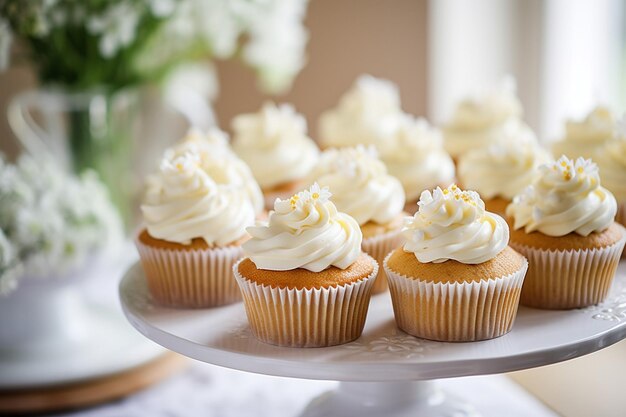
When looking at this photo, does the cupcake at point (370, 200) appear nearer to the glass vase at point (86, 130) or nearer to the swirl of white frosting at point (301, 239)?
the swirl of white frosting at point (301, 239)

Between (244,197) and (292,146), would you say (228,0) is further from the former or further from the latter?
(244,197)

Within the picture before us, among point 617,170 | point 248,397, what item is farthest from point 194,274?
point 617,170

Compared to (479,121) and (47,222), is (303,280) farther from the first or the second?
(479,121)

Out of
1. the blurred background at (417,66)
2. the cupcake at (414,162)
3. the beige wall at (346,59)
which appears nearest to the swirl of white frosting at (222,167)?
the cupcake at (414,162)

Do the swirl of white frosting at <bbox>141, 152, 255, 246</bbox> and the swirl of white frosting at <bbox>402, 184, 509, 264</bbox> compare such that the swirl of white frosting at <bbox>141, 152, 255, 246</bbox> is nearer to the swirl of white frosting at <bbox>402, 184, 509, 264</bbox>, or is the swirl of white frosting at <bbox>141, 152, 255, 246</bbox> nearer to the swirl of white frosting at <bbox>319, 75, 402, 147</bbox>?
the swirl of white frosting at <bbox>402, 184, 509, 264</bbox>

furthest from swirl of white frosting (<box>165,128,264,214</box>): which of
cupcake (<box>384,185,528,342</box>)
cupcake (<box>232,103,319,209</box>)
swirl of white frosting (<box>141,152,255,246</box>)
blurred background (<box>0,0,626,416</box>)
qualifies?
blurred background (<box>0,0,626,416</box>)

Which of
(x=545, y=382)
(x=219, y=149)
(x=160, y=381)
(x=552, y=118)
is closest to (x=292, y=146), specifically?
(x=219, y=149)

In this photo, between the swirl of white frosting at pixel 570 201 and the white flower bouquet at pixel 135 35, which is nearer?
the swirl of white frosting at pixel 570 201
